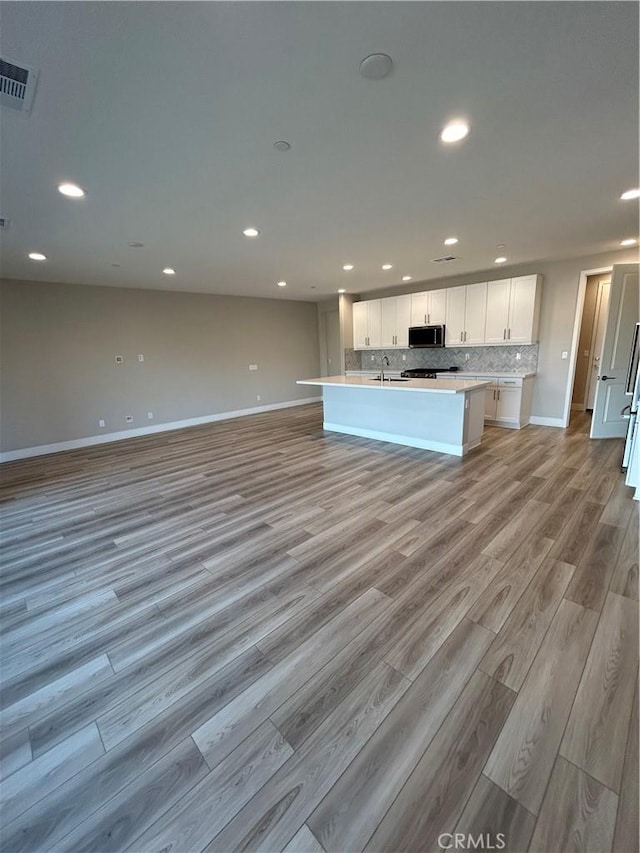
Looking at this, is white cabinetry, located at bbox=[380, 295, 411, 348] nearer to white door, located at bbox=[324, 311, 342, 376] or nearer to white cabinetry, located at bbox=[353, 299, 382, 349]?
white cabinetry, located at bbox=[353, 299, 382, 349]

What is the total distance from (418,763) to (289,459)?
3.70 meters

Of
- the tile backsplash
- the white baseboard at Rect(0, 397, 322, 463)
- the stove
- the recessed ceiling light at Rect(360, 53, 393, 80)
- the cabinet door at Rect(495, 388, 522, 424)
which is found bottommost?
the white baseboard at Rect(0, 397, 322, 463)

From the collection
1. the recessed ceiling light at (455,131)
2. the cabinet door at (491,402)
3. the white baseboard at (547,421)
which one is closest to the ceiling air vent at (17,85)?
the recessed ceiling light at (455,131)

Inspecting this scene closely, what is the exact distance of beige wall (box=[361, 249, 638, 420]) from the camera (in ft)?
17.2

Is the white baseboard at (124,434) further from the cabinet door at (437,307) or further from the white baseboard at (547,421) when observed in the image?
the white baseboard at (547,421)

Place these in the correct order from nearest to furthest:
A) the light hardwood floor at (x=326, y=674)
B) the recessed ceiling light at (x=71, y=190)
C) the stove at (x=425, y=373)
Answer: the light hardwood floor at (x=326, y=674) < the recessed ceiling light at (x=71, y=190) < the stove at (x=425, y=373)

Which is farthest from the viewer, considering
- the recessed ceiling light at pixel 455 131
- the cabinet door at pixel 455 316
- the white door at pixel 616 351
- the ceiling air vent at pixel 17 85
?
the cabinet door at pixel 455 316

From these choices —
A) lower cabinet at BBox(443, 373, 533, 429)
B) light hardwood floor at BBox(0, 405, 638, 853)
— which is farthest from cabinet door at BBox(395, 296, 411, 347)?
light hardwood floor at BBox(0, 405, 638, 853)

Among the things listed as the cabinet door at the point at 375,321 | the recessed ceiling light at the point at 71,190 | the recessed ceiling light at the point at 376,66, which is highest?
the recessed ceiling light at the point at 71,190

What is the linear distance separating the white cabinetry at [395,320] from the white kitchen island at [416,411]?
90.7 inches

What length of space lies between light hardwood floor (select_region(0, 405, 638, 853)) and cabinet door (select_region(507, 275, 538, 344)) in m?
3.20

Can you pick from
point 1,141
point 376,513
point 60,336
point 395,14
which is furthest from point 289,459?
point 60,336

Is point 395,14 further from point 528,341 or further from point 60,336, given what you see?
point 60,336

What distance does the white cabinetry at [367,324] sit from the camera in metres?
7.58
